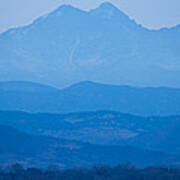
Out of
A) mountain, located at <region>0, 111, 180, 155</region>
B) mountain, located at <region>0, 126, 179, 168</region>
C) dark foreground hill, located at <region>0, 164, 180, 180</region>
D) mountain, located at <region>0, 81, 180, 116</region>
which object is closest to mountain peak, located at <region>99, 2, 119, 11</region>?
mountain, located at <region>0, 81, 180, 116</region>

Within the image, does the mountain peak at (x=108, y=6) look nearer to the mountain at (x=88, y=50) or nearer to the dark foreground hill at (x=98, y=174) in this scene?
the mountain at (x=88, y=50)

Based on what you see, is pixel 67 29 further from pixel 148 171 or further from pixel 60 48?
pixel 148 171

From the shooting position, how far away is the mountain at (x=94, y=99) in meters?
91.3

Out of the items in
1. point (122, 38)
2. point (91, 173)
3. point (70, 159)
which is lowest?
point (91, 173)

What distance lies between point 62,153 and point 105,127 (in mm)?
17859

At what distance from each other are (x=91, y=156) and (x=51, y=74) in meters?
88.2

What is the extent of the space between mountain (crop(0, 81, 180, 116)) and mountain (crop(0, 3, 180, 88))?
29.5 m

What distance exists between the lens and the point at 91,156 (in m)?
49.4

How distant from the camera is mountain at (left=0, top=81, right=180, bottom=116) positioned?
300 ft

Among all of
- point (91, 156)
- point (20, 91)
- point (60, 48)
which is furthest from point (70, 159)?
point (60, 48)

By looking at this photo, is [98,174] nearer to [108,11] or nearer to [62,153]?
[62,153]

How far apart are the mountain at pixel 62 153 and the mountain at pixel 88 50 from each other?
78185mm

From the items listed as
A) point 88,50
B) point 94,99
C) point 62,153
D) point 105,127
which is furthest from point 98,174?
point 88,50

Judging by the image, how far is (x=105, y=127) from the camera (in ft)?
221
